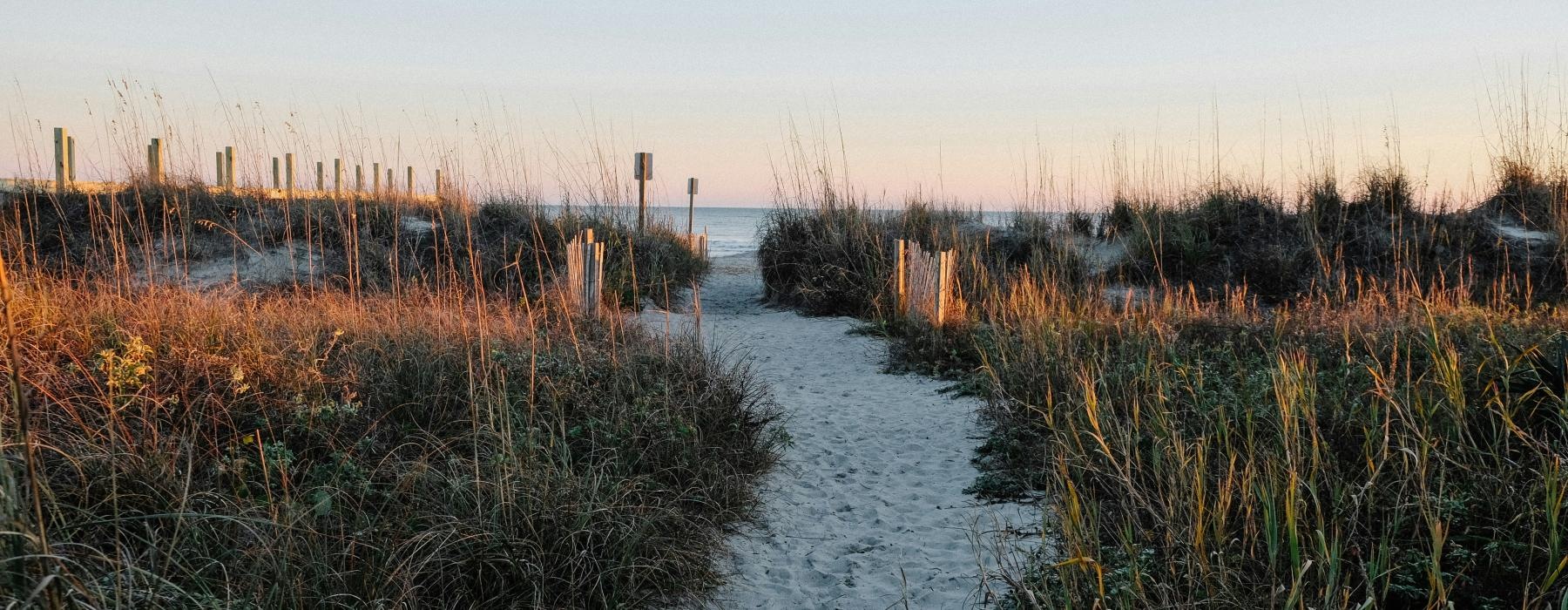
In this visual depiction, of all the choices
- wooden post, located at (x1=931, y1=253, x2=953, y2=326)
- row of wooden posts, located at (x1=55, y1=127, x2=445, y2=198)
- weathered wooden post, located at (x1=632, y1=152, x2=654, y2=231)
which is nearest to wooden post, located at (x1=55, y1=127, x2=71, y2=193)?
row of wooden posts, located at (x1=55, y1=127, x2=445, y2=198)

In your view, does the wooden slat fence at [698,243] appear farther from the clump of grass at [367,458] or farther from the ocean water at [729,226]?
the clump of grass at [367,458]

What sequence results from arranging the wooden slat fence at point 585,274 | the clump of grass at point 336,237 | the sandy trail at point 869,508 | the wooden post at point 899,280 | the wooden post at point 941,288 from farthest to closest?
1. the clump of grass at point 336,237
2. the wooden post at point 899,280
3. the wooden slat fence at point 585,274
4. the wooden post at point 941,288
5. the sandy trail at point 869,508

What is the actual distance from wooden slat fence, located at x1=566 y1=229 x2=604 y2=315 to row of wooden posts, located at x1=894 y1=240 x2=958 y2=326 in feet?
9.48

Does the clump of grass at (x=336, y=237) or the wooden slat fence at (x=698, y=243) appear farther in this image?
the wooden slat fence at (x=698, y=243)

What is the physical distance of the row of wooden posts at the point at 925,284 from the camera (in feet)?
26.0

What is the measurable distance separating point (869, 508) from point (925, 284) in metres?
4.48

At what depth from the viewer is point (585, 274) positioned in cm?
808

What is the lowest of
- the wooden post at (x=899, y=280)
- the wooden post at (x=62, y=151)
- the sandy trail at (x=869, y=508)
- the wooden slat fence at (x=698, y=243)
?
the sandy trail at (x=869, y=508)

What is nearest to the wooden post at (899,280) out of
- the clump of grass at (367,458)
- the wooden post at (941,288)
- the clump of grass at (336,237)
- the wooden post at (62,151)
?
the wooden post at (941,288)

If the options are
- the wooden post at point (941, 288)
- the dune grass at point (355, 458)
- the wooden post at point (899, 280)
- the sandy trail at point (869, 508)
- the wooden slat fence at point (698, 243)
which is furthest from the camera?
the wooden slat fence at point (698, 243)

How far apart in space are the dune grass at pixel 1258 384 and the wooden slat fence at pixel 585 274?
9.14 ft

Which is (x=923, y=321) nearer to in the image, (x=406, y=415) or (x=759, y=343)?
(x=759, y=343)

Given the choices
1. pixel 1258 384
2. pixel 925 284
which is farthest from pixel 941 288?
pixel 1258 384

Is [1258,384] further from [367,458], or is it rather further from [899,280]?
[899,280]
